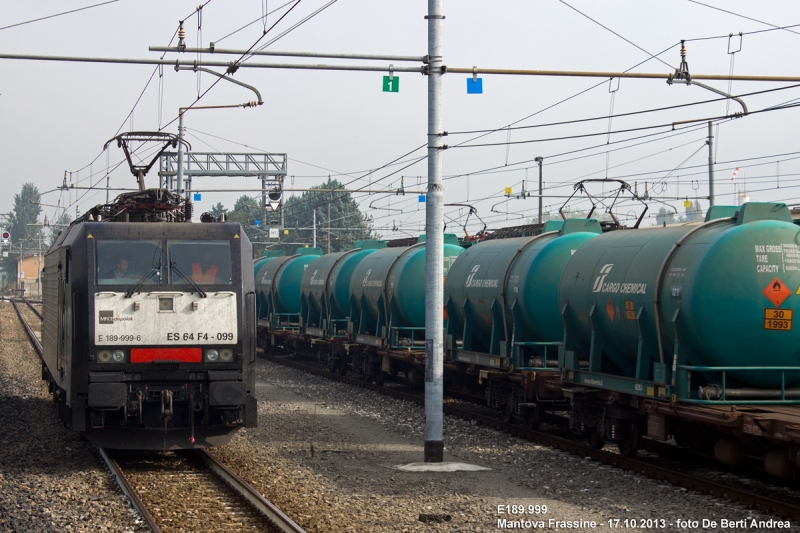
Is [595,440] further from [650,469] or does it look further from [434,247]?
[434,247]

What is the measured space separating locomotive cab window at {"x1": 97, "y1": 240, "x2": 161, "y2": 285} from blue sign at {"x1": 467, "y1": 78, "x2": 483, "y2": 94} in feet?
16.3

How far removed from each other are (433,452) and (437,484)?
4.95ft

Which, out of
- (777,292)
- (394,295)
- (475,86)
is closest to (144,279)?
(475,86)

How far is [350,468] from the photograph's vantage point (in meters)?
12.2

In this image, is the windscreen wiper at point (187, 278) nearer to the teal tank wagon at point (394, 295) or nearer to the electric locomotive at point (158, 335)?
the electric locomotive at point (158, 335)

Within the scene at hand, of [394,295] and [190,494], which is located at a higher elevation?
[394,295]

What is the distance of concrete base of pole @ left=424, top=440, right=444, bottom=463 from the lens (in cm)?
1261

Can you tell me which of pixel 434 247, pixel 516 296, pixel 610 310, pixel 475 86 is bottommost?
pixel 610 310

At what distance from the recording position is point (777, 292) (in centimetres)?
1058

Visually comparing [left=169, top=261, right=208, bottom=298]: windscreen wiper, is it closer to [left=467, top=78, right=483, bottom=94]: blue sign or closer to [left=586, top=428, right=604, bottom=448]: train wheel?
[left=467, top=78, right=483, bottom=94]: blue sign

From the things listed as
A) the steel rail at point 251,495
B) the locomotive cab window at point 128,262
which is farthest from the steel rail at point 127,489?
the locomotive cab window at point 128,262

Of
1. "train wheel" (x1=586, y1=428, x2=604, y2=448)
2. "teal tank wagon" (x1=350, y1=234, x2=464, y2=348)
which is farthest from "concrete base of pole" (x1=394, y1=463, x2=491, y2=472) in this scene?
"teal tank wagon" (x1=350, y1=234, x2=464, y2=348)

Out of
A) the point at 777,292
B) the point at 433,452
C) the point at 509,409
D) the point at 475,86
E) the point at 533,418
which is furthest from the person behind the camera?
the point at 509,409

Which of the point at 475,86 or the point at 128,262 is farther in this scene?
the point at 475,86
